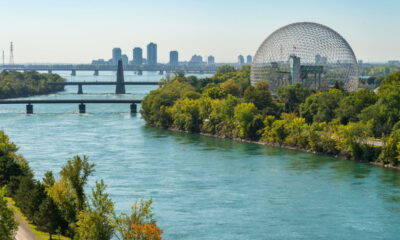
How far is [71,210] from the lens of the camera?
2620 cm

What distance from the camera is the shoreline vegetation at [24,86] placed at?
119312 millimetres

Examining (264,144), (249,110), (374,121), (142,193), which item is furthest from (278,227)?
(249,110)

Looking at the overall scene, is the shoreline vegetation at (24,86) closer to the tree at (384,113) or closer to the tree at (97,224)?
the tree at (384,113)

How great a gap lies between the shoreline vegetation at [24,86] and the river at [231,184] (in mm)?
60086

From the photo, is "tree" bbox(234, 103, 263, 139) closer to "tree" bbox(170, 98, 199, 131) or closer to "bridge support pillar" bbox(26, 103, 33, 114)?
"tree" bbox(170, 98, 199, 131)

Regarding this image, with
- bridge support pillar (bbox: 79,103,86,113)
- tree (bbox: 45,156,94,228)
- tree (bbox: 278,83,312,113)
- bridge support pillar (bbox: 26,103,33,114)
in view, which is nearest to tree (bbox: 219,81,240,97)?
tree (bbox: 278,83,312,113)

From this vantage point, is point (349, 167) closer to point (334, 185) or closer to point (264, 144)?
point (334, 185)

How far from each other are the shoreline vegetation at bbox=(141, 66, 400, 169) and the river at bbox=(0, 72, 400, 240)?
1.47 m

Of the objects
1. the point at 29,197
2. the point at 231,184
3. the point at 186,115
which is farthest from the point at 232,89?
the point at 29,197

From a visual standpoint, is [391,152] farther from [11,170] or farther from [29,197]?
[29,197]

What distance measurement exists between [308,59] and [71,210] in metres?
51.6

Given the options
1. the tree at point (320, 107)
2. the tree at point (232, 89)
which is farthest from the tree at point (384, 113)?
the tree at point (232, 89)

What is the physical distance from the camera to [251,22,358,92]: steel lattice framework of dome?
7281 centimetres

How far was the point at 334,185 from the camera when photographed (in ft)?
122
